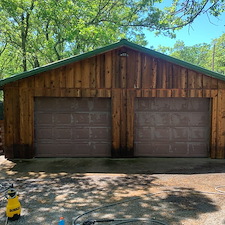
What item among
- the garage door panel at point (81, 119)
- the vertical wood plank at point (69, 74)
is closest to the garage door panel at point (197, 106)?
the garage door panel at point (81, 119)

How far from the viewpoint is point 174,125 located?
8273 mm

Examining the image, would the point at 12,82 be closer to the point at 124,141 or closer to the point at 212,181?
the point at 124,141

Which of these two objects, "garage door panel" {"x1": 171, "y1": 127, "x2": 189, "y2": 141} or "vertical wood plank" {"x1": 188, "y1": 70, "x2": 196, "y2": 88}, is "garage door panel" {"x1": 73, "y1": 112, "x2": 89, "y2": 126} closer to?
"garage door panel" {"x1": 171, "y1": 127, "x2": 189, "y2": 141}

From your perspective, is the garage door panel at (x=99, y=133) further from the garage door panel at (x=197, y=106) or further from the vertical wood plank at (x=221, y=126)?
the vertical wood plank at (x=221, y=126)

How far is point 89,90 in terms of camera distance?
8031mm

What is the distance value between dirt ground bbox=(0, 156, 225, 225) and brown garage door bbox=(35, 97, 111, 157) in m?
0.53

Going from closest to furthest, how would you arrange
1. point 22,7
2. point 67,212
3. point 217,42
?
1. point 67,212
2. point 22,7
3. point 217,42

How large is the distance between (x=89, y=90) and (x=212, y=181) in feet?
15.6

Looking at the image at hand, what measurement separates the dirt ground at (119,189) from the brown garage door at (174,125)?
1.87ft

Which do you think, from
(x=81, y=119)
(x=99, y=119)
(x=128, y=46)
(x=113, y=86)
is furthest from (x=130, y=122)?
(x=128, y=46)

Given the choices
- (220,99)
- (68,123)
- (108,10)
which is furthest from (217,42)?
(68,123)

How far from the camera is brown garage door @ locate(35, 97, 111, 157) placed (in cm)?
821

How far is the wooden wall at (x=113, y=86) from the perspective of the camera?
26.1 ft

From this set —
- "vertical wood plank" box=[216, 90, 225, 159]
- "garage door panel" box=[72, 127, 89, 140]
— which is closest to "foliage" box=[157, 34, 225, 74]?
"vertical wood plank" box=[216, 90, 225, 159]
